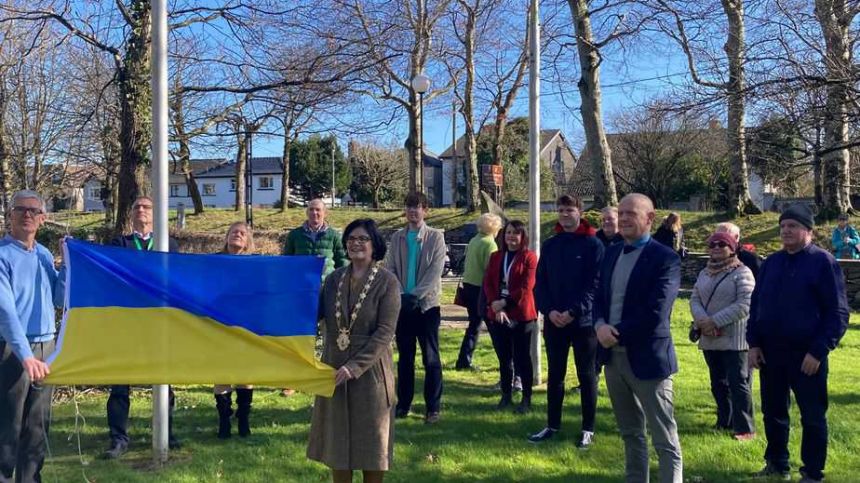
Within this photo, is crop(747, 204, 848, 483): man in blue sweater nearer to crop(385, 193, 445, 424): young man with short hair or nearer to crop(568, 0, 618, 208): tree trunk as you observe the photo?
crop(385, 193, 445, 424): young man with short hair

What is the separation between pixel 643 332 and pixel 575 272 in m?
1.58

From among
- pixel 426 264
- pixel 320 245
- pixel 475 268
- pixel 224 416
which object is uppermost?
pixel 320 245

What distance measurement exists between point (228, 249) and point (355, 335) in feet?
8.44

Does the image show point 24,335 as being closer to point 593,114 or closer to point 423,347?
point 423,347

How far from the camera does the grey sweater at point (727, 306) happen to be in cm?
591

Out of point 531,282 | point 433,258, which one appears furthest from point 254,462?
point 531,282

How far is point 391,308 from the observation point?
13.9 ft

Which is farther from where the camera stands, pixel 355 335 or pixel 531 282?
pixel 531 282

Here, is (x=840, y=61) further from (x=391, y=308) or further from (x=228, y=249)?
(x=228, y=249)

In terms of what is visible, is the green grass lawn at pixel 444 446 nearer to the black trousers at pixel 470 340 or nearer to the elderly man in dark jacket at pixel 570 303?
the elderly man in dark jacket at pixel 570 303

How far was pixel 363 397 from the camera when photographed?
4191 millimetres

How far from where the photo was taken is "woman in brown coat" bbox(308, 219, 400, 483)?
4152 mm

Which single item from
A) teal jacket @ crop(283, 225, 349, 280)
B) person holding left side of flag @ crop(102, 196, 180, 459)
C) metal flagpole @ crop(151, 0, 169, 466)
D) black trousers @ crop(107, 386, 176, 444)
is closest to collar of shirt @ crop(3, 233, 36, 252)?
metal flagpole @ crop(151, 0, 169, 466)

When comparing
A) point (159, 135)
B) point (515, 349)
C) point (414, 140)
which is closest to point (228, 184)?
point (414, 140)
